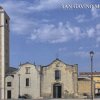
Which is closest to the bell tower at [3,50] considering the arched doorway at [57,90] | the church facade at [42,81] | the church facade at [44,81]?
the church facade at [42,81]

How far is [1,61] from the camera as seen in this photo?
3344 inches

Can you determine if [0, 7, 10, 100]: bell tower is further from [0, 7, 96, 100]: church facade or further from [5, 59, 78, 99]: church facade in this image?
[5, 59, 78, 99]: church facade

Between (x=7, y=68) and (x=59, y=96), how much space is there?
13.4 metres

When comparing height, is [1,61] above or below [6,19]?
below

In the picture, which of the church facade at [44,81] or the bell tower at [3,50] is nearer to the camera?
the church facade at [44,81]

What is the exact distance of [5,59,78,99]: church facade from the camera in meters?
82.1

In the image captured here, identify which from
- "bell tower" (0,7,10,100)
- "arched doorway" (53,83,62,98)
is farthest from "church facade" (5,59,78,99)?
"bell tower" (0,7,10,100)

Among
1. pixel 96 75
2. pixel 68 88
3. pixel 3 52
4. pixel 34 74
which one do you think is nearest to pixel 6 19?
pixel 3 52

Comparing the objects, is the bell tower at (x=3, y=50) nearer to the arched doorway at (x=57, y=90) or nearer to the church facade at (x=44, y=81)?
the church facade at (x=44, y=81)

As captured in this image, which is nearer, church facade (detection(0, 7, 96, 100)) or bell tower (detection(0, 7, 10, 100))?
church facade (detection(0, 7, 96, 100))

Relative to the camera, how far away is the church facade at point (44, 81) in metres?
82.1

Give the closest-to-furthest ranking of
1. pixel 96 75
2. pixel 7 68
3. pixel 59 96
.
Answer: pixel 59 96
pixel 7 68
pixel 96 75

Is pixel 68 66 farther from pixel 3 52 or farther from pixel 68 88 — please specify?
pixel 3 52

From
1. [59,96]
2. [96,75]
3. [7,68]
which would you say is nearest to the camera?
[59,96]
